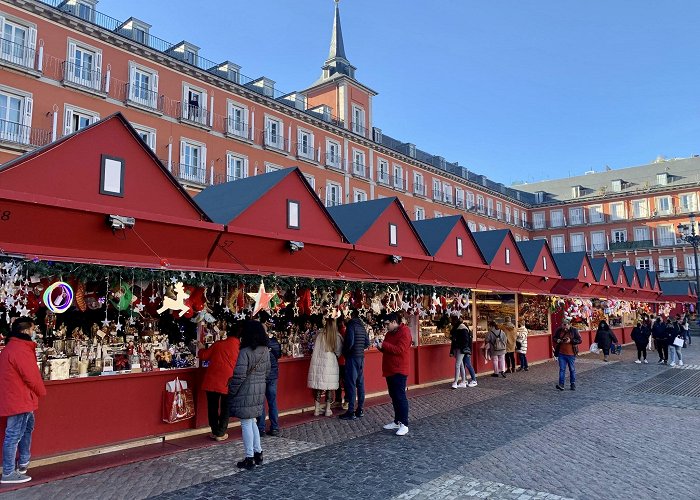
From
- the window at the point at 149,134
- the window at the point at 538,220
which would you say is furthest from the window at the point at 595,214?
the window at the point at 149,134

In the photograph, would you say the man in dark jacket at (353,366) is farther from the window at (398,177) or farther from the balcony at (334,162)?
the window at (398,177)

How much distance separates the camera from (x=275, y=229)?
970cm

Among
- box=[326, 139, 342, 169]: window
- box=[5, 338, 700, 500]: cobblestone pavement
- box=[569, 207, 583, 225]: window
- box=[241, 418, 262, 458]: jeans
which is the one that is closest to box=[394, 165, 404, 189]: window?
box=[326, 139, 342, 169]: window

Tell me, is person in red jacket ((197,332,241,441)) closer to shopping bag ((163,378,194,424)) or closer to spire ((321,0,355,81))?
shopping bag ((163,378,194,424))

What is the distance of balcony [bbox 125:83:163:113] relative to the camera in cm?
2683

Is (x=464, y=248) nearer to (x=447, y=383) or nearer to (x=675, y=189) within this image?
(x=447, y=383)

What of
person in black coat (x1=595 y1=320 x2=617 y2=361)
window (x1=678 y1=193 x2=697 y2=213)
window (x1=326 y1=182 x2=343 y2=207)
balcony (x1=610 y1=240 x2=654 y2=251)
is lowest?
person in black coat (x1=595 y1=320 x2=617 y2=361)

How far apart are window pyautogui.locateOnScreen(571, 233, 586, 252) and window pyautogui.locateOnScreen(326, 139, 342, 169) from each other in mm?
36451

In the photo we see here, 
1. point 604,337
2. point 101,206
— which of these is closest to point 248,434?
point 101,206

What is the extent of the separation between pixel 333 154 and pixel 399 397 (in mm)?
33565

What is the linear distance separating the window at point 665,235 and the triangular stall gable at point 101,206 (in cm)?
6105

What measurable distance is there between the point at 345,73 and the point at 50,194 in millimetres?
43220

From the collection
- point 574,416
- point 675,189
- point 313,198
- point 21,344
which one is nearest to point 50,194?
point 21,344

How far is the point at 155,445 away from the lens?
744 cm
